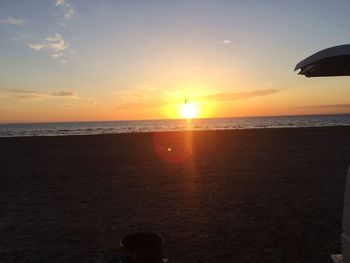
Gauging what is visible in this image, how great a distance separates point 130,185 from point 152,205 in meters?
3.04

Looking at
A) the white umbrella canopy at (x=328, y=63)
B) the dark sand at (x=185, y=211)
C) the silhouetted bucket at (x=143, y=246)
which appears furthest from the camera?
the dark sand at (x=185, y=211)

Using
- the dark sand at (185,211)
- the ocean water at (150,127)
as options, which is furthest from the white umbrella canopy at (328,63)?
the ocean water at (150,127)

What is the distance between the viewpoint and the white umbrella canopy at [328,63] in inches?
161

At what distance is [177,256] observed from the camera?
610cm

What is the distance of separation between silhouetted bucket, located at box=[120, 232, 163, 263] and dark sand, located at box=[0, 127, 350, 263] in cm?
129

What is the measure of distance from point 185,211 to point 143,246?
3.85 meters

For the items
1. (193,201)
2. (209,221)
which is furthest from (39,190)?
(209,221)

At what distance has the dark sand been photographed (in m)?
6.39

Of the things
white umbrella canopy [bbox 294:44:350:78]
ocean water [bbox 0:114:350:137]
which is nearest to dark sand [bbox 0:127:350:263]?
white umbrella canopy [bbox 294:44:350:78]

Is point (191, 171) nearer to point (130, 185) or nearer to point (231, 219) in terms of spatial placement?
point (130, 185)

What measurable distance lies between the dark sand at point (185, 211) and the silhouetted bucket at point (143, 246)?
1.29 m

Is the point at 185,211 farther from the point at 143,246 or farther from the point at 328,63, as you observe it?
the point at 328,63

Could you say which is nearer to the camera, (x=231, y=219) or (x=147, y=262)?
(x=147, y=262)

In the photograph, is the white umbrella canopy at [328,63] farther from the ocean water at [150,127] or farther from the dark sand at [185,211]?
the ocean water at [150,127]
